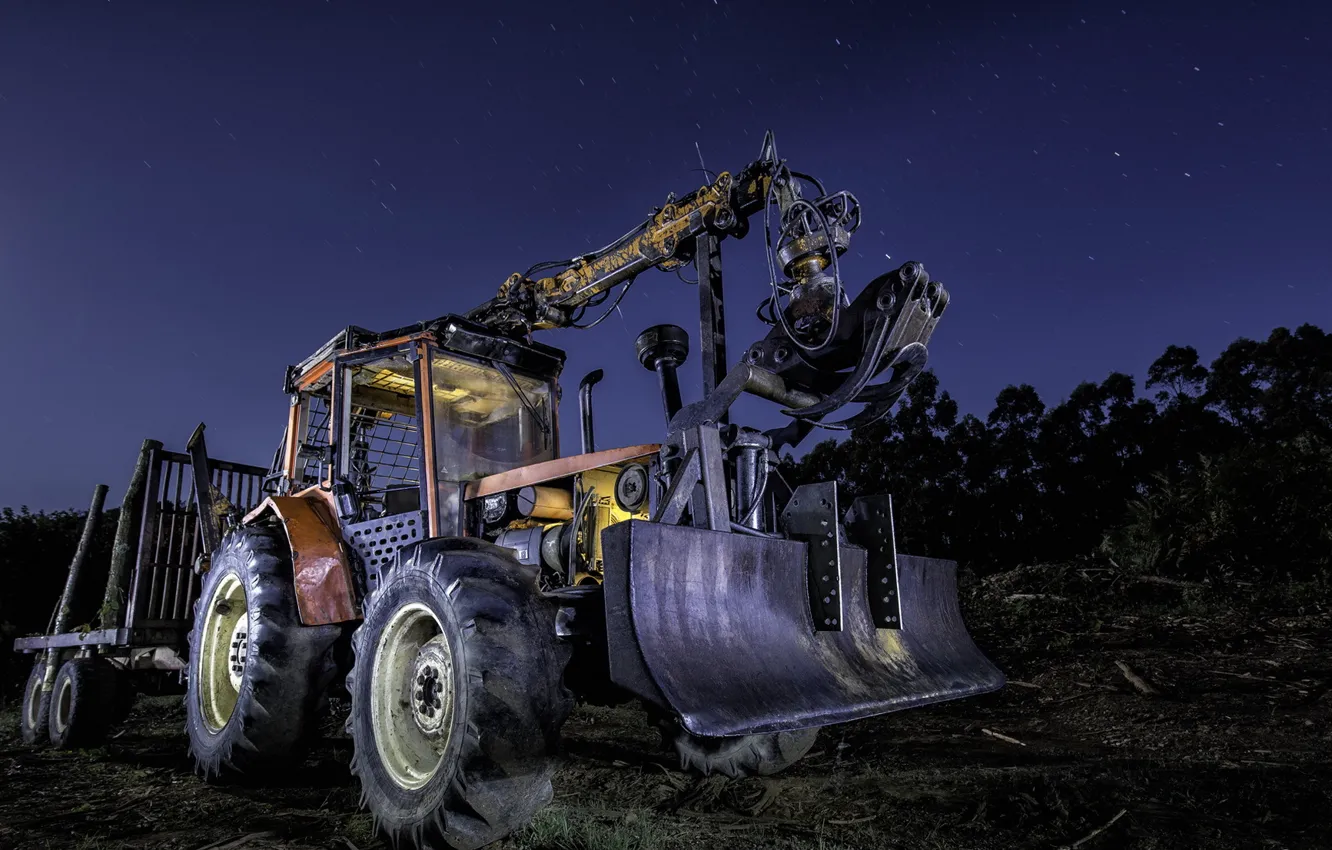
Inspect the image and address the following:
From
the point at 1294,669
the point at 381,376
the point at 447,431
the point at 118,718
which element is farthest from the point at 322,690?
the point at 1294,669

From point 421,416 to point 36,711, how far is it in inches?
213

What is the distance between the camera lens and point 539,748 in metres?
3.47

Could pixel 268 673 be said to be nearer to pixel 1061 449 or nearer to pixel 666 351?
pixel 666 351

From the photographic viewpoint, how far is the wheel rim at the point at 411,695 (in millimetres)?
3879

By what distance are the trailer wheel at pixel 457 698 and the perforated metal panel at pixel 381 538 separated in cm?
74

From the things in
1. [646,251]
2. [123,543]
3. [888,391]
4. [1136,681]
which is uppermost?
[646,251]

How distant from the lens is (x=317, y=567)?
507 centimetres

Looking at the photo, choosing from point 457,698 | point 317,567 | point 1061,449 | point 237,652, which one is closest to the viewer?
point 457,698

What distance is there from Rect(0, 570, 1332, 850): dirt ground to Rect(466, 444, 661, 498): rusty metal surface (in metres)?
1.73

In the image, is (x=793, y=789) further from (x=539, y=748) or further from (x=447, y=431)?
(x=447, y=431)

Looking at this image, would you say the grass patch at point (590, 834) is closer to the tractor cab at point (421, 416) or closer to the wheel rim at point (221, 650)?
the tractor cab at point (421, 416)

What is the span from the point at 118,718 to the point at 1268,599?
10925 millimetres

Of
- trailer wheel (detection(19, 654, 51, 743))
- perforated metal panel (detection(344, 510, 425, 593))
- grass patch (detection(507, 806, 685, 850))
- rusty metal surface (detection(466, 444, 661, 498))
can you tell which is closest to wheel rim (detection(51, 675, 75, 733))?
trailer wheel (detection(19, 654, 51, 743))

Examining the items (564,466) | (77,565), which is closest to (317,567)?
(564,466)
